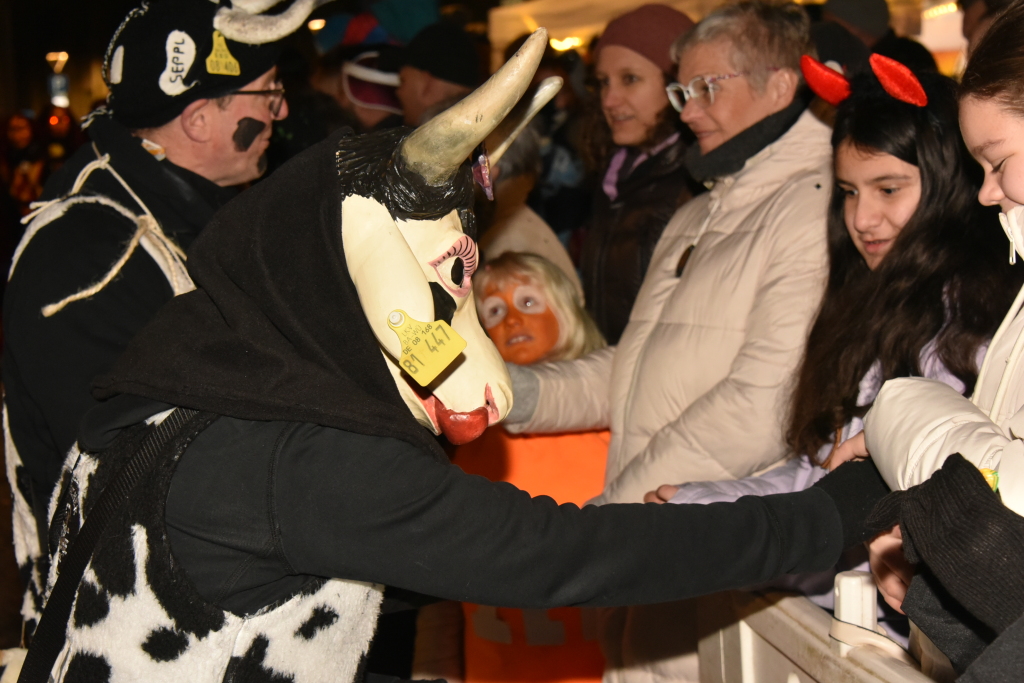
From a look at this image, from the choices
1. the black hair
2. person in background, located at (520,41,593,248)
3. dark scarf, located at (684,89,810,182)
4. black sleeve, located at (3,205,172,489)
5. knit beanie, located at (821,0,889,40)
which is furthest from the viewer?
person in background, located at (520,41,593,248)

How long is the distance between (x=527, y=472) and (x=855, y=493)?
1340mm

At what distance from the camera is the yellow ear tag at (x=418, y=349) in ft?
4.70

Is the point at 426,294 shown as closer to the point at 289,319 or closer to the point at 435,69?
the point at 289,319

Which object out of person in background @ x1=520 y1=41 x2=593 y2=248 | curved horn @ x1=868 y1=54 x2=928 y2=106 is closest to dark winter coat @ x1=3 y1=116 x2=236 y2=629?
curved horn @ x1=868 y1=54 x2=928 y2=106

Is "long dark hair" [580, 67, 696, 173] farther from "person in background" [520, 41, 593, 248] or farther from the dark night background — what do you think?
the dark night background

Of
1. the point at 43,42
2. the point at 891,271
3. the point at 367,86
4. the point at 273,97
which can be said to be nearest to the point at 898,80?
the point at 891,271

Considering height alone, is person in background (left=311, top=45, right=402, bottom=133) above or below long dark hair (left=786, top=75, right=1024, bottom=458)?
below

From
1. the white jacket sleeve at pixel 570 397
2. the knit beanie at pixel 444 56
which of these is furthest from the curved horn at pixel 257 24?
the knit beanie at pixel 444 56

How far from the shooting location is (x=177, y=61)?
7.93ft

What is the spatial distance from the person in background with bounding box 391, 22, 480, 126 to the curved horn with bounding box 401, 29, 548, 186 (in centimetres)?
299

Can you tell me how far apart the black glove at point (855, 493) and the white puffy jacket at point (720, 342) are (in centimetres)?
69

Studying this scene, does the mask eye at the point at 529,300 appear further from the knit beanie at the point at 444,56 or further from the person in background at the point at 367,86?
the person in background at the point at 367,86

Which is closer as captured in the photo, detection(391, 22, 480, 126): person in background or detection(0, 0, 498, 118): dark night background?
detection(391, 22, 480, 126): person in background

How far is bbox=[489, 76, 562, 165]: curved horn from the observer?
1.71 m
